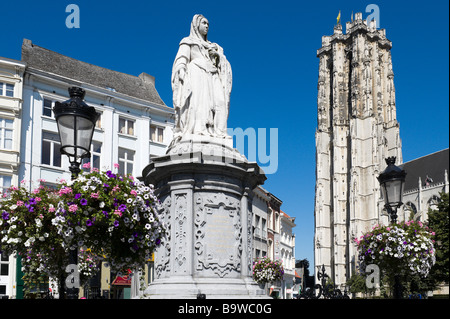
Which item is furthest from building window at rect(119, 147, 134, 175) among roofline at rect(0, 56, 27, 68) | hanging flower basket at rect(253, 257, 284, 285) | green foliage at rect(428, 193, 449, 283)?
green foliage at rect(428, 193, 449, 283)

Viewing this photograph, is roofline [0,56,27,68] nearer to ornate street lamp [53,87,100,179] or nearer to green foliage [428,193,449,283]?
ornate street lamp [53,87,100,179]

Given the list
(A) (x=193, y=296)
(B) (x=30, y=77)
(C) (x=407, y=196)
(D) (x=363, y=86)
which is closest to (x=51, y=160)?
(B) (x=30, y=77)

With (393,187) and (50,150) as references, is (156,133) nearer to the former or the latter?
(50,150)

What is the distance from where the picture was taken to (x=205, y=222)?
11.9 meters

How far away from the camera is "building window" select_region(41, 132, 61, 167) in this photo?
37.7 m

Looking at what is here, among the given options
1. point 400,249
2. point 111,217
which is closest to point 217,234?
point 111,217

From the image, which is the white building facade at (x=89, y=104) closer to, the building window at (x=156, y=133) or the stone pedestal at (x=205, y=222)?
the building window at (x=156, y=133)

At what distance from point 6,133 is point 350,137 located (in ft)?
301

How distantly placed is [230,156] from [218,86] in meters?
2.13

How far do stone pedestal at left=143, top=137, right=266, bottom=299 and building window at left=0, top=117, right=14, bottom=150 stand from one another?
26120 millimetres

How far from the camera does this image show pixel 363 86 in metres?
118

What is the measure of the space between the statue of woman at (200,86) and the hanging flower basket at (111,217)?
3.02 metres

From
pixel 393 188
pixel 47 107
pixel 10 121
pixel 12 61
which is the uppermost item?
pixel 12 61
